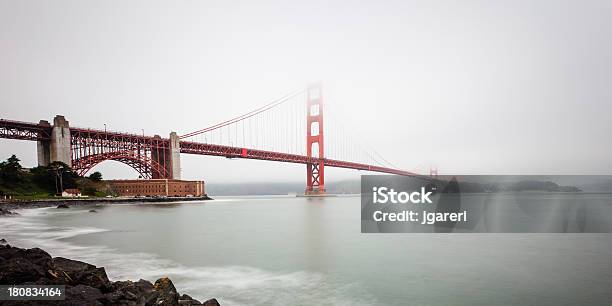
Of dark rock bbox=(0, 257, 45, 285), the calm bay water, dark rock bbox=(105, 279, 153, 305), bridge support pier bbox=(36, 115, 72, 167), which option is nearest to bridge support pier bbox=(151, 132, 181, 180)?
bridge support pier bbox=(36, 115, 72, 167)

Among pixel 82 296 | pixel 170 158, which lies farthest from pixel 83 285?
pixel 170 158

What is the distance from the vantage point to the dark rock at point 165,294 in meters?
4.51

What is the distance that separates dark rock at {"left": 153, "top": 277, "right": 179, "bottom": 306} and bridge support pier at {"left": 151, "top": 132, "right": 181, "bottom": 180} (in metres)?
55.0

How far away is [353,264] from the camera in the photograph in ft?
30.5

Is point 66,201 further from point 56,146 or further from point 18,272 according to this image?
point 18,272

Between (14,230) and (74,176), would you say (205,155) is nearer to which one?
(74,176)

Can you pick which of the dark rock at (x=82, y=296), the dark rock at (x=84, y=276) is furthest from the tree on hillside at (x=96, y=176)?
the dark rock at (x=82, y=296)

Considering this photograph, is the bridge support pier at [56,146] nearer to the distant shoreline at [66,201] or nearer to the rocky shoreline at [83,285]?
the distant shoreline at [66,201]

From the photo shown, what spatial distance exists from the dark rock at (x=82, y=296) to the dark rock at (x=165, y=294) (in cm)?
77

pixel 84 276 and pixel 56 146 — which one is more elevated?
pixel 56 146

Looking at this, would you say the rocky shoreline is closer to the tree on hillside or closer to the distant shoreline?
the distant shoreline

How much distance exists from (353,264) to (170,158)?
53355mm

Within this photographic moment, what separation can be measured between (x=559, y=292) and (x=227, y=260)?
26.9 ft

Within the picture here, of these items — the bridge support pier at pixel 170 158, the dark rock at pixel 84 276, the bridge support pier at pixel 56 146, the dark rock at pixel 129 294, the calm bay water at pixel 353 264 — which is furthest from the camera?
the bridge support pier at pixel 170 158
